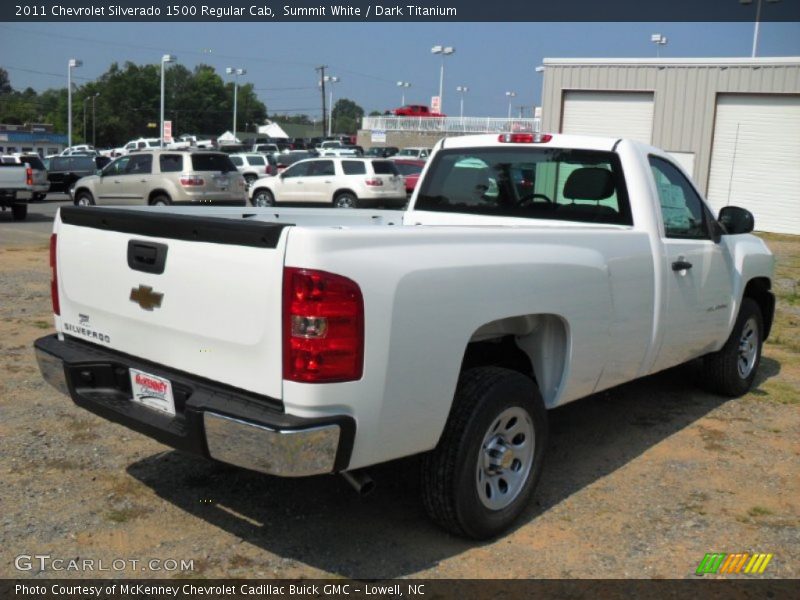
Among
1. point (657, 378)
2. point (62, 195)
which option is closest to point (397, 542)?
point (657, 378)

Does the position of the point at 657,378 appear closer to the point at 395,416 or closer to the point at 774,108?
the point at 395,416

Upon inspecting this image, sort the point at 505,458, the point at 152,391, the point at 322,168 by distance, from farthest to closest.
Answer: the point at 322,168, the point at 505,458, the point at 152,391

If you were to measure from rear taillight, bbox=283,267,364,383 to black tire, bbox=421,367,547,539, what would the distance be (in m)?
0.75

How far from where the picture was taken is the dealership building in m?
22.5

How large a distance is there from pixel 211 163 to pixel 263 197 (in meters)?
5.73

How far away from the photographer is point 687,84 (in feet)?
76.5

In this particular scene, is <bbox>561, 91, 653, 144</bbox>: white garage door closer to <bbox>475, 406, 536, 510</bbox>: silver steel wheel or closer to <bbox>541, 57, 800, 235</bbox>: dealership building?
<bbox>541, 57, 800, 235</bbox>: dealership building

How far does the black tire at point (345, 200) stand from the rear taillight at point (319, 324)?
20.4 metres

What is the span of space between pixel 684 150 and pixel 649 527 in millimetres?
21371

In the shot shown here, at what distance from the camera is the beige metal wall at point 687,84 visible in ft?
73.4

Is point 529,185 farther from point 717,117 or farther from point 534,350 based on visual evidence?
point 717,117

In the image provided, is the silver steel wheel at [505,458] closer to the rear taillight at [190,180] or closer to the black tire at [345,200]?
the rear taillight at [190,180]

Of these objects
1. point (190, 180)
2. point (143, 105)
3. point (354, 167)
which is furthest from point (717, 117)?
point (143, 105)

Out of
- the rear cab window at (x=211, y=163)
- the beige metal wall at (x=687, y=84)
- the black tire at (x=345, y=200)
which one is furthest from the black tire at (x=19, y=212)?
the beige metal wall at (x=687, y=84)
